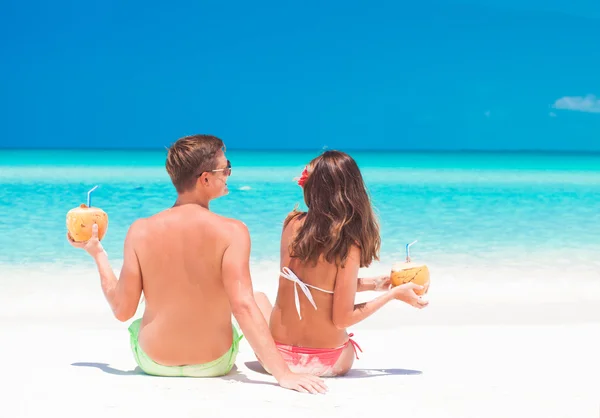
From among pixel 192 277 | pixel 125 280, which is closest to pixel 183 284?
pixel 192 277

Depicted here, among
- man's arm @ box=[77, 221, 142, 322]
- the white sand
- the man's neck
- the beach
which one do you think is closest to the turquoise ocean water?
the beach

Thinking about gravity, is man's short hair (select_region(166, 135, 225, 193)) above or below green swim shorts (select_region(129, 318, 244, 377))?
above

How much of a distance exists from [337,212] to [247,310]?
517 millimetres

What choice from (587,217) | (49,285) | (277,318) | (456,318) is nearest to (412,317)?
(456,318)

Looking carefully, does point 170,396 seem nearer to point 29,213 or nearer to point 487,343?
point 487,343

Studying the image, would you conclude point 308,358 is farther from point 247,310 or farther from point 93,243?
point 93,243

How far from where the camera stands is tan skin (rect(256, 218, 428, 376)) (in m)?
2.85

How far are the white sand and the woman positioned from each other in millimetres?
163

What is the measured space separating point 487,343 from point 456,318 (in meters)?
1.12

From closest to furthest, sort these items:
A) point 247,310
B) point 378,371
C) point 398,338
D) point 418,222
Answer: point 247,310
point 378,371
point 398,338
point 418,222

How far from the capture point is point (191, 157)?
2.69m

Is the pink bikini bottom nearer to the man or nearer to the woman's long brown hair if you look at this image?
the man

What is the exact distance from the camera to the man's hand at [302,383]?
8.73ft

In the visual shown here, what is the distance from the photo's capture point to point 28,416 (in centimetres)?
242
